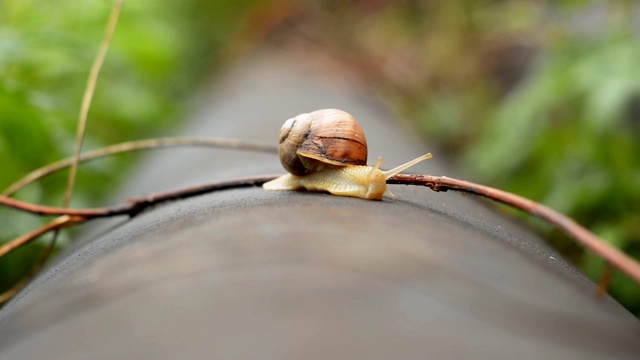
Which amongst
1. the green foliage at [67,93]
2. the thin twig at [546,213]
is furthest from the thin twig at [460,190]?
the green foliage at [67,93]

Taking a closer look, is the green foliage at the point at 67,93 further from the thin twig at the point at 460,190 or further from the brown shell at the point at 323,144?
the brown shell at the point at 323,144

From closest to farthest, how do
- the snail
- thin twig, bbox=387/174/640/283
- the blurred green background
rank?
thin twig, bbox=387/174/640/283 → the snail → the blurred green background

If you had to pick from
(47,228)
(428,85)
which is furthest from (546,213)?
(428,85)

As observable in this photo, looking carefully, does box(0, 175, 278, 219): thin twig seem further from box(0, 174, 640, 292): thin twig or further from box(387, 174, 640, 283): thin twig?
box(387, 174, 640, 283): thin twig

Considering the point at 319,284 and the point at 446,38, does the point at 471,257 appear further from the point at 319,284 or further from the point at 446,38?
the point at 446,38

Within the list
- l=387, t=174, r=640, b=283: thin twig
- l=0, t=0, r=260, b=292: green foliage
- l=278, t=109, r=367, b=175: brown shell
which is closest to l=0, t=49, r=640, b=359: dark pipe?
l=387, t=174, r=640, b=283: thin twig

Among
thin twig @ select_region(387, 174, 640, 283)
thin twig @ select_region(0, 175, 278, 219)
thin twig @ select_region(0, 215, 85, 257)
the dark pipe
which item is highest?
thin twig @ select_region(387, 174, 640, 283)
